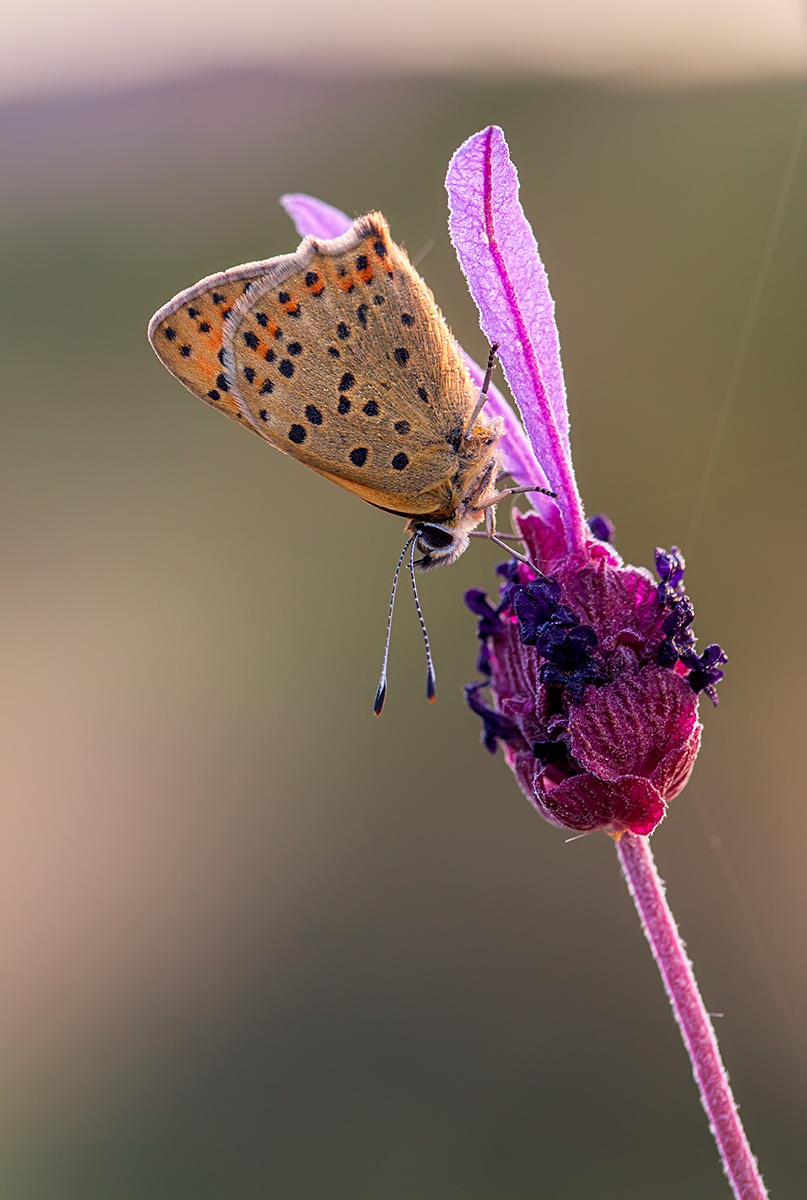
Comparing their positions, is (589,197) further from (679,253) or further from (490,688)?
(490,688)

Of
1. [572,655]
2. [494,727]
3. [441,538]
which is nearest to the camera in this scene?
[572,655]

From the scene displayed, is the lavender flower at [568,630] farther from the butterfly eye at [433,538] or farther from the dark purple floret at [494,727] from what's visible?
the butterfly eye at [433,538]

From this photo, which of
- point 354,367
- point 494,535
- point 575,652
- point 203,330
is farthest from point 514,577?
point 203,330

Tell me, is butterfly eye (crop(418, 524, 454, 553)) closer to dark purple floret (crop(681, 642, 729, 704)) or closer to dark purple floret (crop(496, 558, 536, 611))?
dark purple floret (crop(496, 558, 536, 611))

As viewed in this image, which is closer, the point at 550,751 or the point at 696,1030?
the point at 696,1030

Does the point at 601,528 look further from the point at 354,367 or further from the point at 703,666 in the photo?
the point at 354,367

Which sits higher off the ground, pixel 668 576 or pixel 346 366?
pixel 346 366

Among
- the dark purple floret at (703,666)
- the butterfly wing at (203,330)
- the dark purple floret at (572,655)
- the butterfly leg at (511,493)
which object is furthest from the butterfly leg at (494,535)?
the butterfly wing at (203,330)

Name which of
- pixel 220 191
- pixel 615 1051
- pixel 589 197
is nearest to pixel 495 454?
pixel 615 1051
